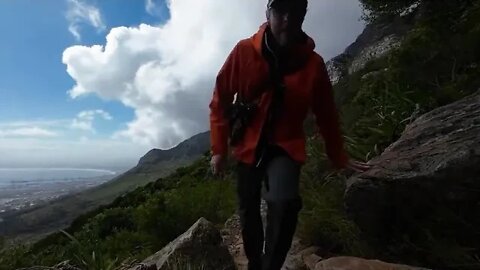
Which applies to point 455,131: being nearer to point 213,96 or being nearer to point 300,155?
point 300,155

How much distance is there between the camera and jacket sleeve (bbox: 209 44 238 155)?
3.04m

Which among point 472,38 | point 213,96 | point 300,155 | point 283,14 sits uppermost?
point 472,38

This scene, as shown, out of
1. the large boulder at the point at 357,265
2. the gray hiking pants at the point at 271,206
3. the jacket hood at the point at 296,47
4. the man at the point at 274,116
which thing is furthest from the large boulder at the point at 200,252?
the jacket hood at the point at 296,47

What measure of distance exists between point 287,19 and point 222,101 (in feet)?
2.01

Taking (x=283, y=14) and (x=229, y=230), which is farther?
(x=229, y=230)

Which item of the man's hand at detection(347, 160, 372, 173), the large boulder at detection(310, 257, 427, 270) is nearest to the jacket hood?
the man's hand at detection(347, 160, 372, 173)

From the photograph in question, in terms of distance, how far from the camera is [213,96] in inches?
123

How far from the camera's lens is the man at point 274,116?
9.27 ft

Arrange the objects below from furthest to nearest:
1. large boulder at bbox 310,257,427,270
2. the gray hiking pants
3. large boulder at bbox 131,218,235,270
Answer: large boulder at bbox 131,218,235,270
large boulder at bbox 310,257,427,270
the gray hiking pants

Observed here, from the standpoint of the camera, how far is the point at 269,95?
9.47 ft

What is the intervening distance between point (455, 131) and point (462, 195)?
53 centimetres

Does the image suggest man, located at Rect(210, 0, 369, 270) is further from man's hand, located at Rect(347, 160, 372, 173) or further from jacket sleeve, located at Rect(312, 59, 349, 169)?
man's hand, located at Rect(347, 160, 372, 173)

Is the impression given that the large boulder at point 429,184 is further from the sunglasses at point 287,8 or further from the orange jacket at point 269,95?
the sunglasses at point 287,8

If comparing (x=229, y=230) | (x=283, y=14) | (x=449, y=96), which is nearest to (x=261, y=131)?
(x=283, y=14)
